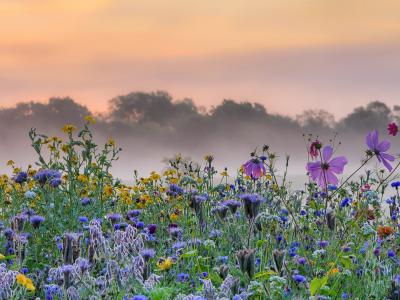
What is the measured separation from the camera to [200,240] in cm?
384

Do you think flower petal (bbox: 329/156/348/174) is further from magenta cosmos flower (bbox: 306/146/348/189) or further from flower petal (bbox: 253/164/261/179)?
flower petal (bbox: 253/164/261/179)

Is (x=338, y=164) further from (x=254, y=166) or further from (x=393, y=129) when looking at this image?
(x=393, y=129)

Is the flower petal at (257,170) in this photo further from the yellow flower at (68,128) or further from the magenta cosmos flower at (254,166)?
the yellow flower at (68,128)

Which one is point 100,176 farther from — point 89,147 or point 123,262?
point 123,262

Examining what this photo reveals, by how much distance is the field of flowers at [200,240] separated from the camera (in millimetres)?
2467

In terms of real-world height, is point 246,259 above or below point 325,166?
below

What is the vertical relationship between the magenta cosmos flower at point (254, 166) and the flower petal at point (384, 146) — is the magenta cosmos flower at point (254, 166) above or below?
below

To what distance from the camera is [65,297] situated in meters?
2.55

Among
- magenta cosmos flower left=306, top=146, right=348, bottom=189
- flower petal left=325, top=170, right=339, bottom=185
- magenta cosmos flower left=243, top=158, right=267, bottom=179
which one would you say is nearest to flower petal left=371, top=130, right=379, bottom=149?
magenta cosmos flower left=306, top=146, right=348, bottom=189

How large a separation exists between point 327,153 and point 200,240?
60.2 inches

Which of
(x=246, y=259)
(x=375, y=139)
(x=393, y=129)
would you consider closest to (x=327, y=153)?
(x=375, y=139)

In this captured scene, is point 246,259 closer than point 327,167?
Yes

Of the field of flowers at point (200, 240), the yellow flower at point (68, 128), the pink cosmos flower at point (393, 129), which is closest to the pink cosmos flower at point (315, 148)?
the field of flowers at point (200, 240)

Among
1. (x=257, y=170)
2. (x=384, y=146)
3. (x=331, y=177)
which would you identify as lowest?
(x=331, y=177)
